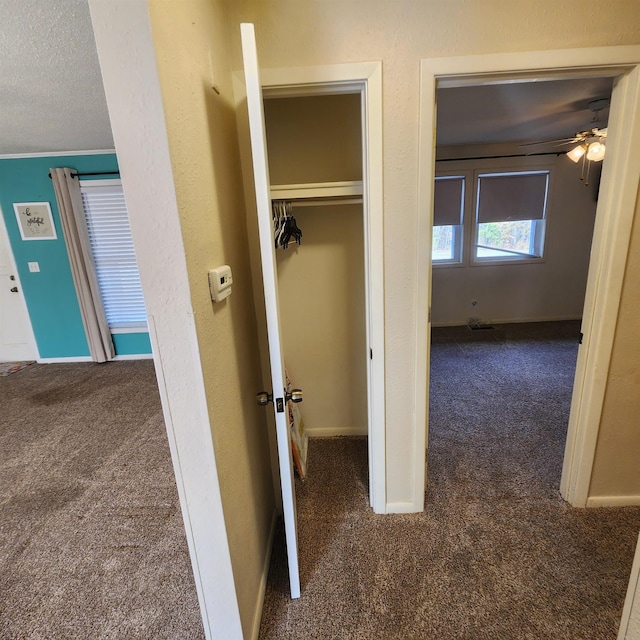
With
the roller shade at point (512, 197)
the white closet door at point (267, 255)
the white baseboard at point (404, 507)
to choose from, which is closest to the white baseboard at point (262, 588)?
the white closet door at point (267, 255)

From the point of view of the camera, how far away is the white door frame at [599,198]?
127 centimetres

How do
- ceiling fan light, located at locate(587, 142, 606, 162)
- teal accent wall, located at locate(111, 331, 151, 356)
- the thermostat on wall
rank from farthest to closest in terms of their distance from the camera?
teal accent wall, located at locate(111, 331, 151, 356)
ceiling fan light, located at locate(587, 142, 606, 162)
the thermostat on wall

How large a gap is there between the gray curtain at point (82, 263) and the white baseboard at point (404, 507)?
12.4ft

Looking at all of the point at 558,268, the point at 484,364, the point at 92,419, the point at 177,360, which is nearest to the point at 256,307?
the point at 177,360

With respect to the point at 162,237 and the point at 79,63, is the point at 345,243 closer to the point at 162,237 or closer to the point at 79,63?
the point at 162,237

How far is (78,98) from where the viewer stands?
225cm

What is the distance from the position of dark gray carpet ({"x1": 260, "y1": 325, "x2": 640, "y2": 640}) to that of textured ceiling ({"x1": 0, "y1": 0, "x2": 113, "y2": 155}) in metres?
2.55

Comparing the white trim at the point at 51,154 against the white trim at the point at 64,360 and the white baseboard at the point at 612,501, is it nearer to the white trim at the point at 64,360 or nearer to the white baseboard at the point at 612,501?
the white trim at the point at 64,360

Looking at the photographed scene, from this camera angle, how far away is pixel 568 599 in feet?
4.33

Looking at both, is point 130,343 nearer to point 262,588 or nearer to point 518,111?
point 262,588

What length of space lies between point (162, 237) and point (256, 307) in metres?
0.75

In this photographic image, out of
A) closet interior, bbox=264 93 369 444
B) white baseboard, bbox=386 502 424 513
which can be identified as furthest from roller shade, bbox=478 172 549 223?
white baseboard, bbox=386 502 424 513

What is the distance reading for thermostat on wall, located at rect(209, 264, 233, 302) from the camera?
0.93 meters

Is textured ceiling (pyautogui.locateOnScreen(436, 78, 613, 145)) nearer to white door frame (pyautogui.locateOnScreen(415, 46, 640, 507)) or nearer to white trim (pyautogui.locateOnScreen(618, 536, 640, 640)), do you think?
white door frame (pyautogui.locateOnScreen(415, 46, 640, 507))
